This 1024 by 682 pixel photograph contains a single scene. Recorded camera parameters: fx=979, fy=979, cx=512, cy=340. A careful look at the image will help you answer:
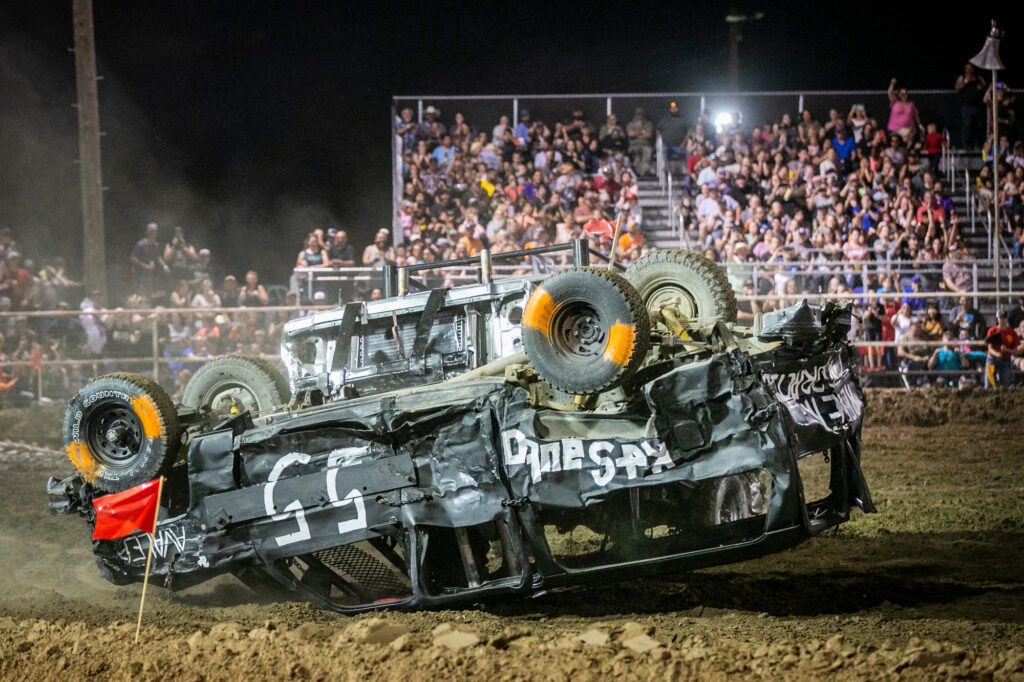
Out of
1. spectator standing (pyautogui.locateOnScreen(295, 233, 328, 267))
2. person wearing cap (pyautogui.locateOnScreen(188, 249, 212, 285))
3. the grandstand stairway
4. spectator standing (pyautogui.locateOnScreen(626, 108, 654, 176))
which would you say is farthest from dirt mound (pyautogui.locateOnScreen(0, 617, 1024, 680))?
spectator standing (pyautogui.locateOnScreen(626, 108, 654, 176))

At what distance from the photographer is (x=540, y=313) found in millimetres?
5035

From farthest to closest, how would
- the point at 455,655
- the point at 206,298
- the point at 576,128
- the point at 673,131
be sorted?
the point at 673,131, the point at 576,128, the point at 206,298, the point at 455,655

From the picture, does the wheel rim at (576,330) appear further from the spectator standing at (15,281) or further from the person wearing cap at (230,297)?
the spectator standing at (15,281)

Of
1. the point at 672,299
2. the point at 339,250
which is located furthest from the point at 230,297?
the point at 672,299

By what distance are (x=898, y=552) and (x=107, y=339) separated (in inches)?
435

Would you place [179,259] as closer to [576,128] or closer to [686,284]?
[576,128]

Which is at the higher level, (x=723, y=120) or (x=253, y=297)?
(x=723, y=120)

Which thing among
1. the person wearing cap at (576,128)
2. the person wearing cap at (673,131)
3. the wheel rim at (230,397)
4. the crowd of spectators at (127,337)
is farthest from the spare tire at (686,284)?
the person wearing cap at (673,131)

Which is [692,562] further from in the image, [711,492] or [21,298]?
[21,298]

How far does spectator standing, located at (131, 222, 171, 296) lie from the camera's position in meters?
16.2

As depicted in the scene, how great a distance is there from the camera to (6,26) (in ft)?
62.7

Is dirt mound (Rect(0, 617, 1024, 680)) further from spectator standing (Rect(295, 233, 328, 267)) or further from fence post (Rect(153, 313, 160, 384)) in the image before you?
spectator standing (Rect(295, 233, 328, 267))

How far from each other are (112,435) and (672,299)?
3520mm

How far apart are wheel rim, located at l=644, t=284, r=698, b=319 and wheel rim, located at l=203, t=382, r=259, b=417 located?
2855mm
